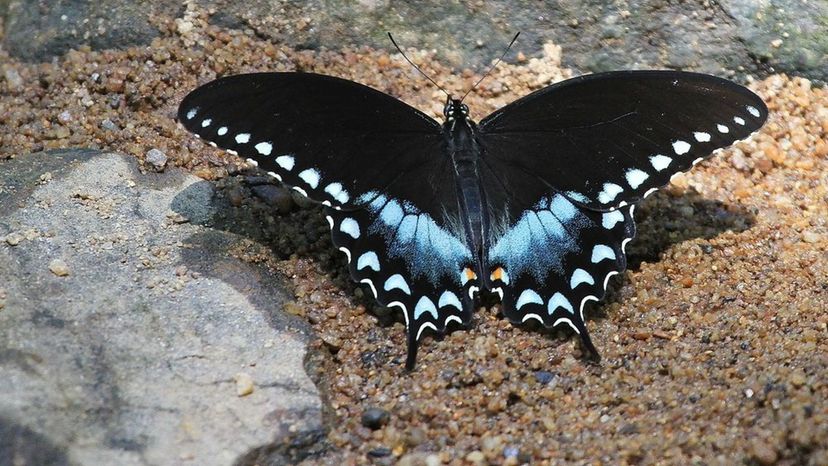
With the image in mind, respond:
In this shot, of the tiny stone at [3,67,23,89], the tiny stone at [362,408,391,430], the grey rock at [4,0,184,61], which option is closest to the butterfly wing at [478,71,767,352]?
the tiny stone at [362,408,391,430]

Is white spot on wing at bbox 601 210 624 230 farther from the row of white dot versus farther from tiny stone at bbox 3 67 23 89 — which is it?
tiny stone at bbox 3 67 23 89

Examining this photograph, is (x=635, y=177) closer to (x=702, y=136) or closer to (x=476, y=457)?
(x=702, y=136)

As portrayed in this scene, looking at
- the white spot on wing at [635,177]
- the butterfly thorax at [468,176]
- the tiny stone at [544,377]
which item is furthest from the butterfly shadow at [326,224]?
the white spot on wing at [635,177]

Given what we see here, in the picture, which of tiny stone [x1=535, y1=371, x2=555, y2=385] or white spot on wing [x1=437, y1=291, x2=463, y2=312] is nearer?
tiny stone [x1=535, y1=371, x2=555, y2=385]

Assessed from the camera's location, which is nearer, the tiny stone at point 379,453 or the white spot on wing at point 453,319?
the tiny stone at point 379,453

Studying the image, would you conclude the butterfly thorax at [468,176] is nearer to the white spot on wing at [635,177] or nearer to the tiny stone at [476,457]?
the white spot on wing at [635,177]

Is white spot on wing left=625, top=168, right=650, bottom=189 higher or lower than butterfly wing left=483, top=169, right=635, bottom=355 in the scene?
higher
